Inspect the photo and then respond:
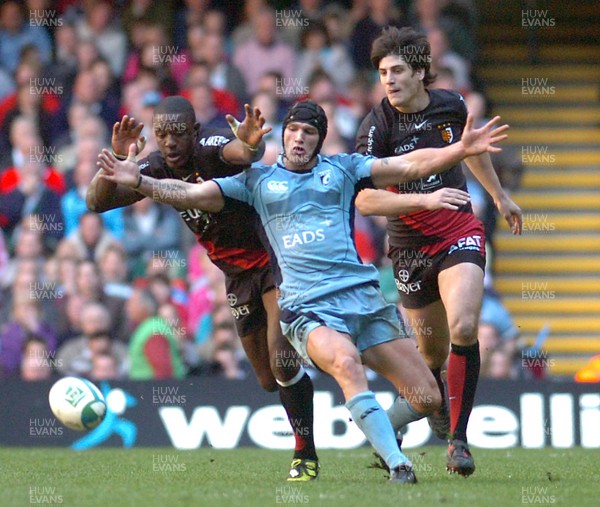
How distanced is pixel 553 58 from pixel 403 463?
10.3 metres

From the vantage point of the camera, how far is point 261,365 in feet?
29.3

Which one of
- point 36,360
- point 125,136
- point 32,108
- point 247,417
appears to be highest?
point 32,108

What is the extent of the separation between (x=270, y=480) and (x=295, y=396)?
21.1 inches

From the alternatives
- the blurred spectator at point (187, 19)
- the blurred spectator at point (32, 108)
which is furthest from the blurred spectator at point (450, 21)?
the blurred spectator at point (32, 108)

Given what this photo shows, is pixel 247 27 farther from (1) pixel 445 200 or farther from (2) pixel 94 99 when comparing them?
(1) pixel 445 200

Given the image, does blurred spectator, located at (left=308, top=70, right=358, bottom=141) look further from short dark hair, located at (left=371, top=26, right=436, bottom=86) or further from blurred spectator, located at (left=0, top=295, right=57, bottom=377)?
short dark hair, located at (left=371, top=26, right=436, bottom=86)

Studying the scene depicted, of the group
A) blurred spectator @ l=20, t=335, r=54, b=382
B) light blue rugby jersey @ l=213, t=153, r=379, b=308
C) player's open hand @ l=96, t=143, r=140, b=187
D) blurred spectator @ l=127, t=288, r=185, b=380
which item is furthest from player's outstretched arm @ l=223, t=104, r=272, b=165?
blurred spectator @ l=20, t=335, r=54, b=382

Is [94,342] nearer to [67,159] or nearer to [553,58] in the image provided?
[67,159]

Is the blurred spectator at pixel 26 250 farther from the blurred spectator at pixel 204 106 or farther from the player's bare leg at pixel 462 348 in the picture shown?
the player's bare leg at pixel 462 348

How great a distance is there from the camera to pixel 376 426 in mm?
7301

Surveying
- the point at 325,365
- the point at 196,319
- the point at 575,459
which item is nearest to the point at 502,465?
the point at 575,459

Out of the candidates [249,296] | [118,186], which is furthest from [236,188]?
[249,296]

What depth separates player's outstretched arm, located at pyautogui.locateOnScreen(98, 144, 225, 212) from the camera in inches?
297

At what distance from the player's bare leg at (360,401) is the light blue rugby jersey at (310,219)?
0.38 m
